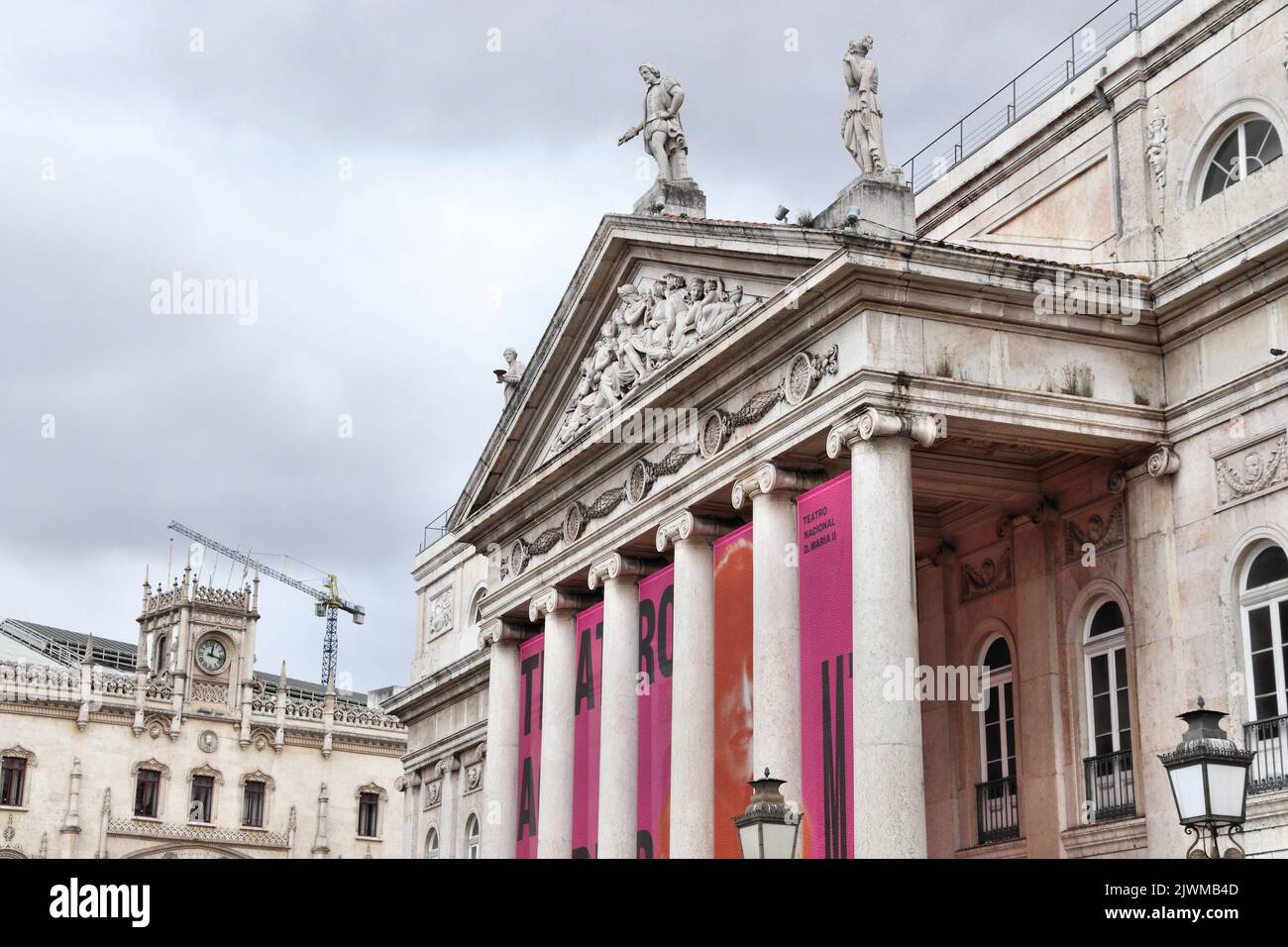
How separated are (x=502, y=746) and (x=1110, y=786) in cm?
1205

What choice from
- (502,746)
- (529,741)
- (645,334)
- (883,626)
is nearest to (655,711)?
(529,741)

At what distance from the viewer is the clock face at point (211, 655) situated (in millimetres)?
68500

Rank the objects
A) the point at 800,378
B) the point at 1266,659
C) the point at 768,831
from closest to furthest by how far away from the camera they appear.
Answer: the point at 768,831
the point at 1266,659
the point at 800,378

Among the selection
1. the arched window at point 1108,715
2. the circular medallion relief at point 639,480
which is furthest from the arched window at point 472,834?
the arched window at point 1108,715

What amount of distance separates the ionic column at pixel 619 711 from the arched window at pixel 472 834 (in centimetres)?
1468

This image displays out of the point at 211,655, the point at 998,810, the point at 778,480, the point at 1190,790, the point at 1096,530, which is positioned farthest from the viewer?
the point at 211,655

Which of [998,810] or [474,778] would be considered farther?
[474,778]

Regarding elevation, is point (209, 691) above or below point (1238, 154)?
below

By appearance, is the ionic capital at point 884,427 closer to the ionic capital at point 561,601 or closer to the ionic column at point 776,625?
the ionic column at point 776,625

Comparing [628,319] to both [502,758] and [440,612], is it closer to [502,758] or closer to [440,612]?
[502,758]

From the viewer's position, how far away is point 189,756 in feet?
218

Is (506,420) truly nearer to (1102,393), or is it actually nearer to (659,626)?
(659,626)
